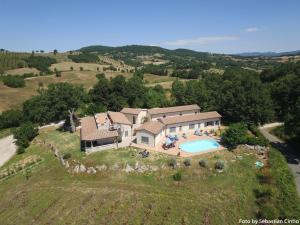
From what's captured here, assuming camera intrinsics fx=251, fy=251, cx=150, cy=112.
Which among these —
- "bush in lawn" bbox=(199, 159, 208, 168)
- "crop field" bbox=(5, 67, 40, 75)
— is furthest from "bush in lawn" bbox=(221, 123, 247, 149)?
"crop field" bbox=(5, 67, 40, 75)

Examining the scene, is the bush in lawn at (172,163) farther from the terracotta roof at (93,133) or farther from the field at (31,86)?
the field at (31,86)

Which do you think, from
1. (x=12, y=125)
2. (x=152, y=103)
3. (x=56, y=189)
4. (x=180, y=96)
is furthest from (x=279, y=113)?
(x=12, y=125)

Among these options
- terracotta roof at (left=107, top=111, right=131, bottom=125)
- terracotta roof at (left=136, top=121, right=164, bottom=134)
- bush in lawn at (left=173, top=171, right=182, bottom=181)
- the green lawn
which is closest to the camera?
bush in lawn at (left=173, top=171, right=182, bottom=181)

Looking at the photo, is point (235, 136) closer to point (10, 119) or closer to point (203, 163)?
point (203, 163)

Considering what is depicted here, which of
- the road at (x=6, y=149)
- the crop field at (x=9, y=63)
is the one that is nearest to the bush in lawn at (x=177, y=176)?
the road at (x=6, y=149)

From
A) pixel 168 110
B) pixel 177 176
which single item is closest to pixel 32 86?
pixel 168 110

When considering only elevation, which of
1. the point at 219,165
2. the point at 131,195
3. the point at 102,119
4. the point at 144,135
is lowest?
the point at 131,195

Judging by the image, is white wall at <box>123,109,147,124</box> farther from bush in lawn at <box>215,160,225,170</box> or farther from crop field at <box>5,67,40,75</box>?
crop field at <box>5,67,40,75</box>
